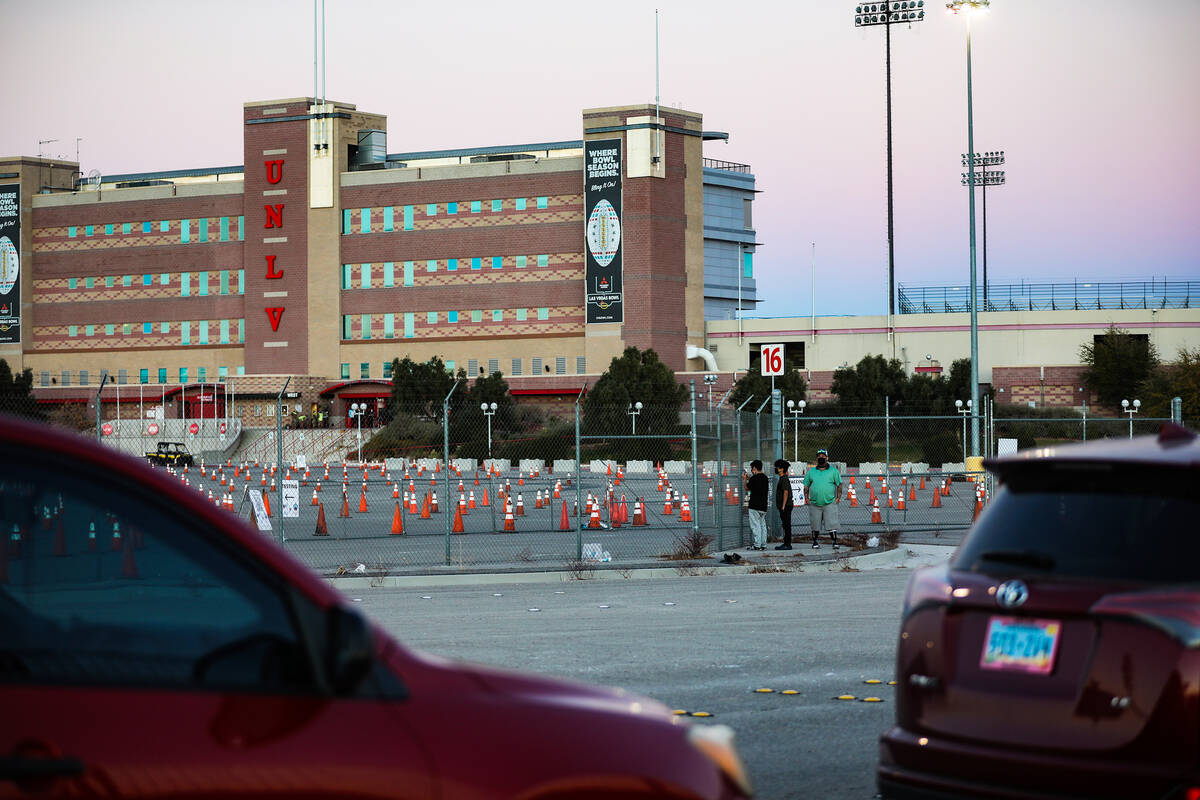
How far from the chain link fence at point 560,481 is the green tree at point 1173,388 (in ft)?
12.8

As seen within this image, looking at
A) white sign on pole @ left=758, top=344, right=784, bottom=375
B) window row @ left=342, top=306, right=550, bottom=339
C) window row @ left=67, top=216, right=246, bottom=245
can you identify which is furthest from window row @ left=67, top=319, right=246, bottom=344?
white sign on pole @ left=758, top=344, right=784, bottom=375

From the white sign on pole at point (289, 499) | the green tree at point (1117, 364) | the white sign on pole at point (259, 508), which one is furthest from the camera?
the green tree at point (1117, 364)

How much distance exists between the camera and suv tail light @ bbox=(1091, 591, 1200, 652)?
492 cm

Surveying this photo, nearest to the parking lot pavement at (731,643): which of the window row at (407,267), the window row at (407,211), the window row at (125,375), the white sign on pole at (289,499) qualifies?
the white sign on pole at (289,499)

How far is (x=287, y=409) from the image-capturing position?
10075 centimetres

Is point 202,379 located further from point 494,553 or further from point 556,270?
point 494,553

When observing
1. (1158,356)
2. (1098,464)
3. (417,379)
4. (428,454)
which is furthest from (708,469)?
(1098,464)

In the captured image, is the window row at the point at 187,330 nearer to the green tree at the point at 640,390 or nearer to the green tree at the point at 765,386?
the green tree at the point at 640,390

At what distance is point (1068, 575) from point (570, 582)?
14.4 meters

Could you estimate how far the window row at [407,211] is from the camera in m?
103

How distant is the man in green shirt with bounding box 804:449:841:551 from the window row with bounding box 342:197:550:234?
3119 inches

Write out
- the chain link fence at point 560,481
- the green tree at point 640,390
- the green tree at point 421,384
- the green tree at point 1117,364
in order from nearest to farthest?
the chain link fence at point 560,481 < the green tree at point 640,390 < the green tree at point 421,384 < the green tree at point 1117,364

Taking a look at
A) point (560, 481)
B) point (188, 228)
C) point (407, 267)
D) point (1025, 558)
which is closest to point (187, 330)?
point (188, 228)

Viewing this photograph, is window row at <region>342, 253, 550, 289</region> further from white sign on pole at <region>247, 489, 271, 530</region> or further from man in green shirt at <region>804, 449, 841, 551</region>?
white sign on pole at <region>247, 489, 271, 530</region>
